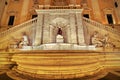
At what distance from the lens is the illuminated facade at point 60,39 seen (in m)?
8.45

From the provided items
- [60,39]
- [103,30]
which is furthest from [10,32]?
[103,30]

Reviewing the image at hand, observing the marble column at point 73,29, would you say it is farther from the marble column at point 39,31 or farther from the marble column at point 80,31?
the marble column at point 39,31

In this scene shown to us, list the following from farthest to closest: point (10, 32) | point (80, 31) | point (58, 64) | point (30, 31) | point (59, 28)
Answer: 1. point (30, 31)
2. point (59, 28)
3. point (10, 32)
4. point (80, 31)
5. point (58, 64)

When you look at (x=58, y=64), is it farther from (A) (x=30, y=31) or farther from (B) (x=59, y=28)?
(A) (x=30, y=31)

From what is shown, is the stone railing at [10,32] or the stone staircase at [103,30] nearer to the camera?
the stone railing at [10,32]

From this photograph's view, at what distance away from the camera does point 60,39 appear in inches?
469

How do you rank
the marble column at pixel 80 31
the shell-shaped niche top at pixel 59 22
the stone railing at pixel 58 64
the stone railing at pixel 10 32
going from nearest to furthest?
1. the stone railing at pixel 58 64
2. the marble column at pixel 80 31
3. the stone railing at pixel 10 32
4. the shell-shaped niche top at pixel 59 22

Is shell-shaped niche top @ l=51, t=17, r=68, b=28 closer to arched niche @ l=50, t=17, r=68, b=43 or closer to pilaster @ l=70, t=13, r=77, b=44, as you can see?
arched niche @ l=50, t=17, r=68, b=43

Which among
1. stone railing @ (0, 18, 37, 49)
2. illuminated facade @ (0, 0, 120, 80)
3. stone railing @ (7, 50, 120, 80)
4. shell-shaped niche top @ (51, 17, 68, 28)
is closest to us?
stone railing @ (7, 50, 120, 80)

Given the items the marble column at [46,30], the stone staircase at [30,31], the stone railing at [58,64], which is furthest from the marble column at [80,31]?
the stone railing at [58,64]

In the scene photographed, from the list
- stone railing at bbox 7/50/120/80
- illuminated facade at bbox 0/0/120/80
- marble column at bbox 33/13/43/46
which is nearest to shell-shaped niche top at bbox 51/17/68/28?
illuminated facade at bbox 0/0/120/80

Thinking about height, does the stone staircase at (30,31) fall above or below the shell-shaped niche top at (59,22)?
below

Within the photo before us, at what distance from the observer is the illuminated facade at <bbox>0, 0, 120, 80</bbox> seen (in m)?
8.45

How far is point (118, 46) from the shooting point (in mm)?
12211
